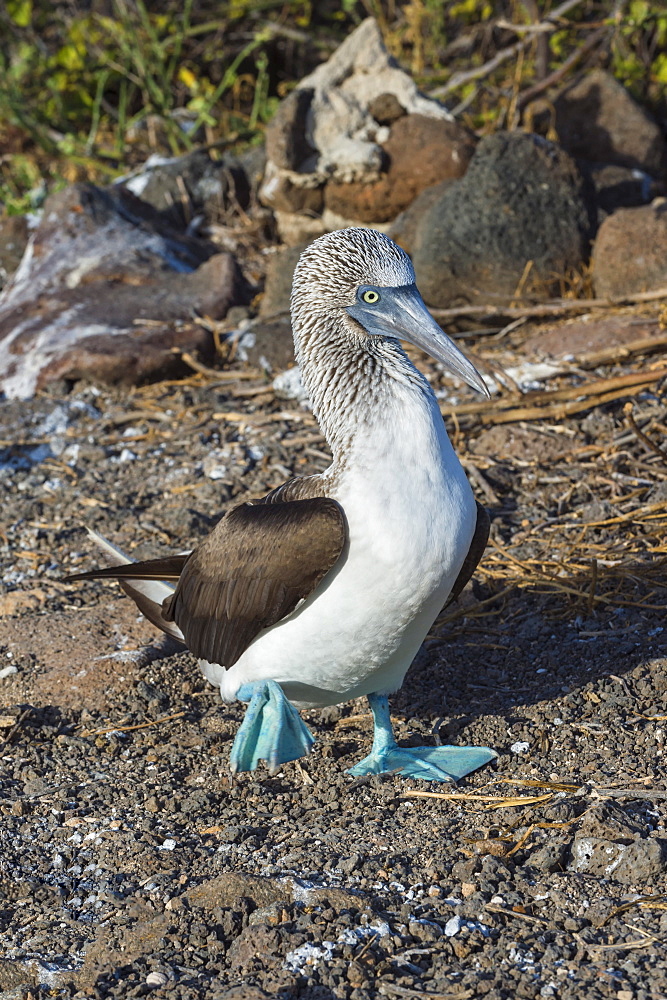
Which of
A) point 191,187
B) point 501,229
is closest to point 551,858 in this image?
point 501,229

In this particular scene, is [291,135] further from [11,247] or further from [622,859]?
[622,859]

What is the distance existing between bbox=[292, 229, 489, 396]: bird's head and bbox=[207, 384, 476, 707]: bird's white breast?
0.56ft

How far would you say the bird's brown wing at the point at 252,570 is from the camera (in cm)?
285

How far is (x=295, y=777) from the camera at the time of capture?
3246mm

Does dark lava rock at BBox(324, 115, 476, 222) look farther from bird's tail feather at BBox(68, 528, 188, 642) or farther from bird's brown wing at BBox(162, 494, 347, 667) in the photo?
bird's brown wing at BBox(162, 494, 347, 667)

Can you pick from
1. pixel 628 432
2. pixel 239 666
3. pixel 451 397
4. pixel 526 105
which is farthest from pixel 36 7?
pixel 239 666

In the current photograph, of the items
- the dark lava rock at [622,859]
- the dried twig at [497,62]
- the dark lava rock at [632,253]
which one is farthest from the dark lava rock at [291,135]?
the dark lava rock at [622,859]

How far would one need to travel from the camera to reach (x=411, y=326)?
10.0 feet

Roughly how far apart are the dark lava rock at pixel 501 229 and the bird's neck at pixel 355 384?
3.54 meters

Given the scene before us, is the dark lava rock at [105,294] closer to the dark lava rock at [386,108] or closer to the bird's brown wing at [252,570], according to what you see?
the dark lava rock at [386,108]

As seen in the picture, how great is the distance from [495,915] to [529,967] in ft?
0.61

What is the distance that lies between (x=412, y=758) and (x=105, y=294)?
4694 millimetres

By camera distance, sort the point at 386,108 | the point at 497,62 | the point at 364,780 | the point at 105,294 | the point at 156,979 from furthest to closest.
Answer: the point at 497,62, the point at 386,108, the point at 105,294, the point at 364,780, the point at 156,979

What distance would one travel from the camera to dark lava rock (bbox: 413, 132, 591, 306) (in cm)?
660
